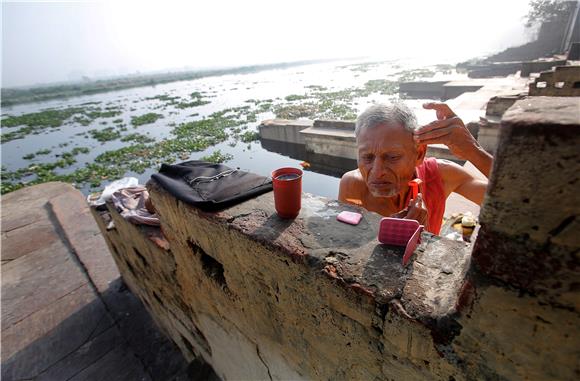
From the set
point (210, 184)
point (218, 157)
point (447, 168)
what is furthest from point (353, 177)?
point (218, 157)

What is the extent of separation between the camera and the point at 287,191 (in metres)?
1.46

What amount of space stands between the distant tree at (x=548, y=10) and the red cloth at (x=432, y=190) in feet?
116

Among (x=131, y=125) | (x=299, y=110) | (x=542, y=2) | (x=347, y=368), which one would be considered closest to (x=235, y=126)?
(x=299, y=110)

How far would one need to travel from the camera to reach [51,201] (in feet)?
26.4

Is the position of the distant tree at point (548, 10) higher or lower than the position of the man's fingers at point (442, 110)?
higher

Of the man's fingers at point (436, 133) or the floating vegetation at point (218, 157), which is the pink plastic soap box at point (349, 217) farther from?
the floating vegetation at point (218, 157)

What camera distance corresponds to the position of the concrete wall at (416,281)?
575 millimetres

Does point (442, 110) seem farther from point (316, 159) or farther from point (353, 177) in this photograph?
point (316, 159)

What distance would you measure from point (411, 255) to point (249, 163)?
13.6 meters

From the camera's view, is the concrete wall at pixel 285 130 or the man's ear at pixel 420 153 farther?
the concrete wall at pixel 285 130

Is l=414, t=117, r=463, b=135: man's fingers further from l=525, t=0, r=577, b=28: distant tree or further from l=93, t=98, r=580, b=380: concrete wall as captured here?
l=525, t=0, r=577, b=28: distant tree

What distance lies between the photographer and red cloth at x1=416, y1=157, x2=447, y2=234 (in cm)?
204

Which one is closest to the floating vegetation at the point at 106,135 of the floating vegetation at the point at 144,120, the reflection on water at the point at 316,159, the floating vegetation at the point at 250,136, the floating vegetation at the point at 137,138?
the floating vegetation at the point at 137,138

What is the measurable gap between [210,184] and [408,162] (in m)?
1.34
